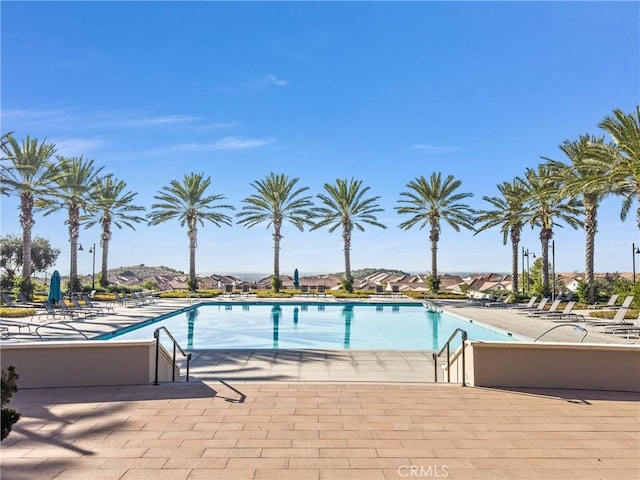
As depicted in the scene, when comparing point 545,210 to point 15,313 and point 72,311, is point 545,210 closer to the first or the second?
point 72,311

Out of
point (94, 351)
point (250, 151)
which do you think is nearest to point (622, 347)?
point (94, 351)

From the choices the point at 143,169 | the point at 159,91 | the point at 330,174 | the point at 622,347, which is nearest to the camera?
the point at 622,347

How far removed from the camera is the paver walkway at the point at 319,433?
356 centimetres

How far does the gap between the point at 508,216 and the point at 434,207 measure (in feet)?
16.8

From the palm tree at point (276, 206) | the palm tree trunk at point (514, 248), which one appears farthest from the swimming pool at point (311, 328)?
the palm tree trunk at point (514, 248)

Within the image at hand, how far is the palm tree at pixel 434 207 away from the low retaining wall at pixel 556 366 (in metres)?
24.1

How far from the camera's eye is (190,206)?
3173 cm

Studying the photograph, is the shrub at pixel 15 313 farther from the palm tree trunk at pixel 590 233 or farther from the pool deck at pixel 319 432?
the palm tree trunk at pixel 590 233

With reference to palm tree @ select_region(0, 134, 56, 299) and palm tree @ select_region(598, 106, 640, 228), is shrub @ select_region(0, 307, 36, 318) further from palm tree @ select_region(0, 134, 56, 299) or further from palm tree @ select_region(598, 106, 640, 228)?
palm tree @ select_region(598, 106, 640, 228)

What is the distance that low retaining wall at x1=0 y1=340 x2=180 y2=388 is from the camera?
5.90 meters

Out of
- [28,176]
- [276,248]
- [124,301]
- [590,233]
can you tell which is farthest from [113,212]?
[590,233]

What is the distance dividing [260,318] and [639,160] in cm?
1704

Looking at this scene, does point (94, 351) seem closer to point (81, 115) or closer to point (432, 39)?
point (432, 39)

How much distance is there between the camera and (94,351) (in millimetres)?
6020
